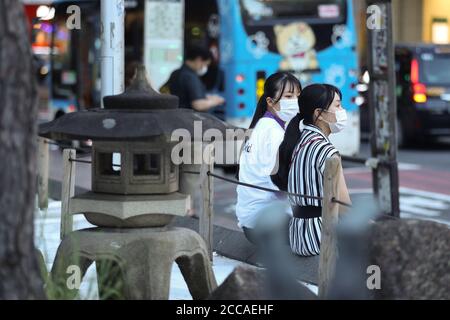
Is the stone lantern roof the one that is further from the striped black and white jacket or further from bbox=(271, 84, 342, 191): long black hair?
bbox=(271, 84, 342, 191): long black hair

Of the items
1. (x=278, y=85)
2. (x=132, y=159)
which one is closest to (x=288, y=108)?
(x=278, y=85)

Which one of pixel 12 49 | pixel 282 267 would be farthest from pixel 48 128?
pixel 12 49

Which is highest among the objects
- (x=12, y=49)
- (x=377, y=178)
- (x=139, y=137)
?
(x=12, y=49)

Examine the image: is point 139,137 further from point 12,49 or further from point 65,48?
point 65,48

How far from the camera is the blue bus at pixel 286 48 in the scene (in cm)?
1744

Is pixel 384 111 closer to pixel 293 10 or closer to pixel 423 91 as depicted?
pixel 293 10

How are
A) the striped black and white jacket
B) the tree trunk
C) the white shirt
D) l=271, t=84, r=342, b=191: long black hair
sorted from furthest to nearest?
the white shirt, l=271, t=84, r=342, b=191: long black hair, the striped black and white jacket, the tree trunk

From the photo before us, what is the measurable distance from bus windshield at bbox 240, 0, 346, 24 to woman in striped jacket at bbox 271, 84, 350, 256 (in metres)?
9.93

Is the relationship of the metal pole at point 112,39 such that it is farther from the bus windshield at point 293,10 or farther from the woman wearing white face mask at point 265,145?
the bus windshield at point 293,10

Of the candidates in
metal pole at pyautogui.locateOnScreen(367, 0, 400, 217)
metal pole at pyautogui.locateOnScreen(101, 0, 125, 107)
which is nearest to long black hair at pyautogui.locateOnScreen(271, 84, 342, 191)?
metal pole at pyautogui.locateOnScreen(101, 0, 125, 107)

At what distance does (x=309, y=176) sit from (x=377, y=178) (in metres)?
3.82

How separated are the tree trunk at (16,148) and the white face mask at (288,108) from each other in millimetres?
3753

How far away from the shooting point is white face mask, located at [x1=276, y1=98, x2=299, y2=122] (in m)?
8.18

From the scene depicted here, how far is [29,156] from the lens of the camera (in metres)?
4.60
